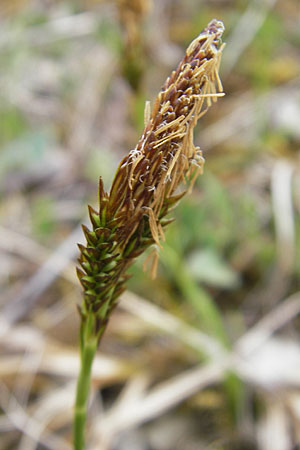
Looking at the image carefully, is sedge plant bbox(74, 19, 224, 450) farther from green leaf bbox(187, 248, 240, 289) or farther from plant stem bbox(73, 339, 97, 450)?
green leaf bbox(187, 248, 240, 289)

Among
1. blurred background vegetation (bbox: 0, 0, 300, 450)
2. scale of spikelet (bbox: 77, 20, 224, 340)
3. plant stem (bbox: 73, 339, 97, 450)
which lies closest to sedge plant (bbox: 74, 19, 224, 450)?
scale of spikelet (bbox: 77, 20, 224, 340)

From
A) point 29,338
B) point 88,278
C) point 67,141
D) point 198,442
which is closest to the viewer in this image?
point 88,278

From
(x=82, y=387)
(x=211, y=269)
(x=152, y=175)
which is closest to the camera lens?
(x=152, y=175)

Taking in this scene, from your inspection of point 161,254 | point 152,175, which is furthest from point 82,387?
point 161,254

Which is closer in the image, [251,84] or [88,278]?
[88,278]

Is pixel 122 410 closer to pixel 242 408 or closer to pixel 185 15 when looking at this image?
pixel 242 408

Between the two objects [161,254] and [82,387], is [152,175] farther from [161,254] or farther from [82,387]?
[161,254]

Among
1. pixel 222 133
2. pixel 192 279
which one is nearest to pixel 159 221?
pixel 192 279

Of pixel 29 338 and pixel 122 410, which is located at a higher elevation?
pixel 29 338
